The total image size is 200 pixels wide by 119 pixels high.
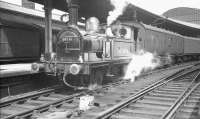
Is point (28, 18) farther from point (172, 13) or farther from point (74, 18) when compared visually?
point (172, 13)

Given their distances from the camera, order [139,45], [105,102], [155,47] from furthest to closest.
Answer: [155,47]
[139,45]
[105,102]

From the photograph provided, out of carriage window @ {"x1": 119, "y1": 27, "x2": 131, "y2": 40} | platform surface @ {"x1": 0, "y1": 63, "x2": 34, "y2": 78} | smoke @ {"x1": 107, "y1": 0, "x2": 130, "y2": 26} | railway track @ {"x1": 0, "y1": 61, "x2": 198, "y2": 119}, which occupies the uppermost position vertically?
smoke @ {"x1": 107, "y1": 0, "x2": 130, "y2": 26}

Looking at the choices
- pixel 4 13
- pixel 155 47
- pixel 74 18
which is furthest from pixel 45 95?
pixel 155 47

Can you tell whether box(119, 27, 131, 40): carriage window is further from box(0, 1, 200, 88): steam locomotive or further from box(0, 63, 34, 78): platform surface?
box(0, 63, 34, 78): platform surface

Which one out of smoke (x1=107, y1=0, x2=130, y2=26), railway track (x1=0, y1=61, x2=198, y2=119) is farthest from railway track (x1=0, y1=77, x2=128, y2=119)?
smoke (x1=107, y1=0, x2=130, y2=26)

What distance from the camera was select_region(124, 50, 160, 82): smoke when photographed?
12086 mm

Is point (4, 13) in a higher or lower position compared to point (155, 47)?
higher

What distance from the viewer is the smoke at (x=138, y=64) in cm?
1209

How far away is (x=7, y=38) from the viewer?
1002 cm

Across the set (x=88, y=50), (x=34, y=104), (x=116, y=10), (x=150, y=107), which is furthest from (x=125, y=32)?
(x=34, y=104)

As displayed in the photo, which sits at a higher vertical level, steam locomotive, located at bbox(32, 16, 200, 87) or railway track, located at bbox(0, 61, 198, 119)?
steam locomotive, located at bbox(32, 16, 200, 87)

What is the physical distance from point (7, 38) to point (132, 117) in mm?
6418

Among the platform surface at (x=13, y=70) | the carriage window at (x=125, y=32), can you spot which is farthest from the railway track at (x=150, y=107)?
the platform surface at (x=13, y=70)

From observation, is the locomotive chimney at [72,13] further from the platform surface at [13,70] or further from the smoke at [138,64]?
the smoke at [138,64]
